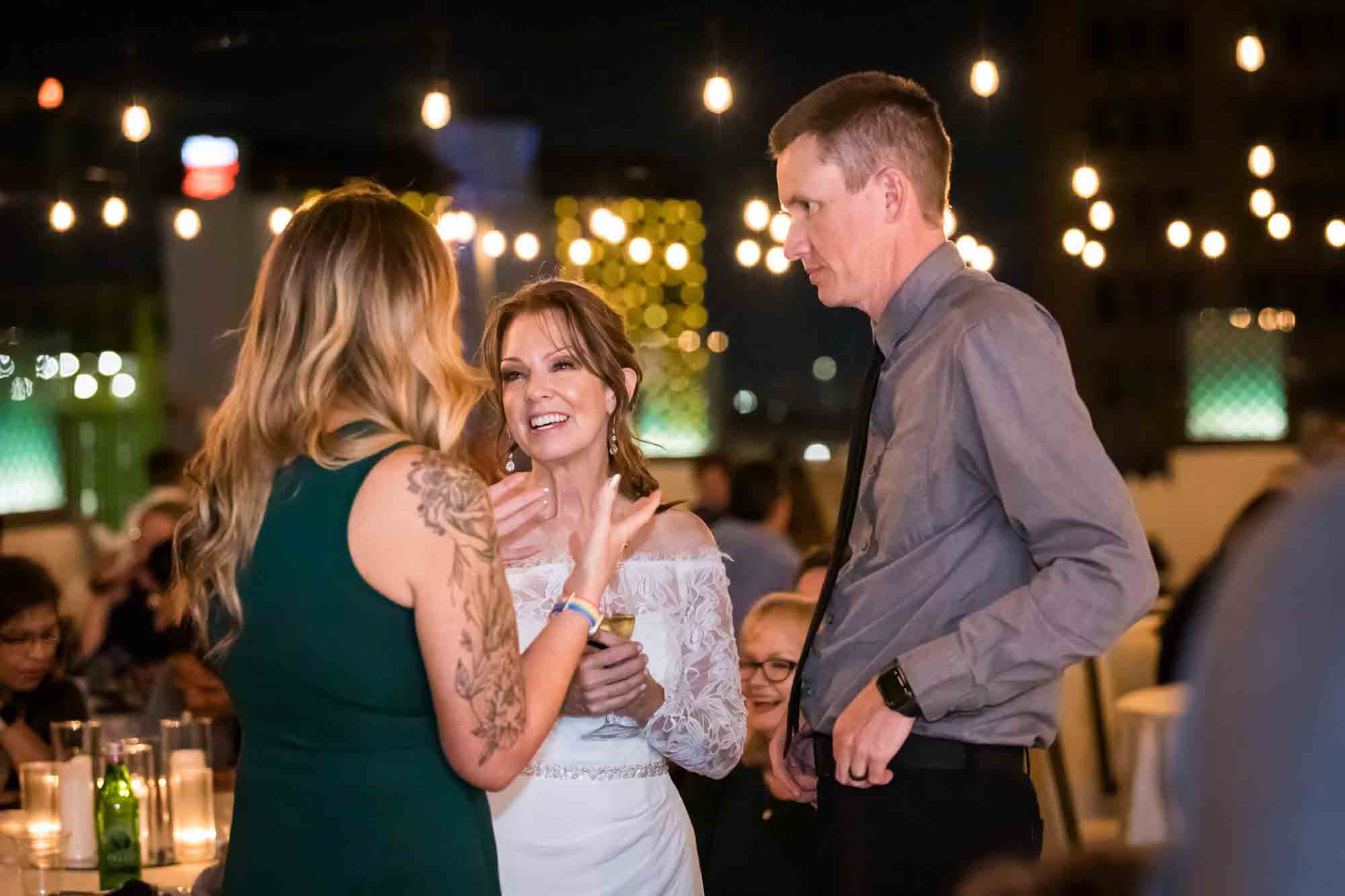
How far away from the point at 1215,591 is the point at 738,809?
2.71 metres

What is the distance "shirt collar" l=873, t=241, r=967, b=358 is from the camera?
2.00 metres

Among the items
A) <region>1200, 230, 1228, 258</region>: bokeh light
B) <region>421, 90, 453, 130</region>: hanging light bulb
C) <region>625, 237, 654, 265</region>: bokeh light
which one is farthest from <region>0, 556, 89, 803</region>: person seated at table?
<region>625, 237, 654, 265</region>: bokeh light

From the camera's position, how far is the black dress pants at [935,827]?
6.18 feet

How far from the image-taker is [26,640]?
148 inches

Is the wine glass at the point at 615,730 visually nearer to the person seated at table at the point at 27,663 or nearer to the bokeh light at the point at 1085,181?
the person seated at table at the point at 27,663

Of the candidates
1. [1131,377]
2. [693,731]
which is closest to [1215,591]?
[693,731]

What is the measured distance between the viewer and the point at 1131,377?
3262cm

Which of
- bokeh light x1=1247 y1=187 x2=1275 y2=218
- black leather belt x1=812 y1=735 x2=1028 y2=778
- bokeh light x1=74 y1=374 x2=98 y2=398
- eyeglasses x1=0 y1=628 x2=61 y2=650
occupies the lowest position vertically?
black leather belt x1=812 y1=735 x2=1028 y2=778

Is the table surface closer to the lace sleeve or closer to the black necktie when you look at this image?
the lace sleeve

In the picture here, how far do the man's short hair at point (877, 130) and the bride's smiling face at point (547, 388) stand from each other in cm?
58

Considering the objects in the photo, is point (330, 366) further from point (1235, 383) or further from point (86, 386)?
point (1235, 383)

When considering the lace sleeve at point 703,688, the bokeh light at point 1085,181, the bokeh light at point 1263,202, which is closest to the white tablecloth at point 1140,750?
the lace sleeve at point 703,688

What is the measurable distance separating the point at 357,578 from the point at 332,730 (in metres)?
0.18

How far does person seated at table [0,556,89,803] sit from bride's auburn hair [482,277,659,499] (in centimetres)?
177
